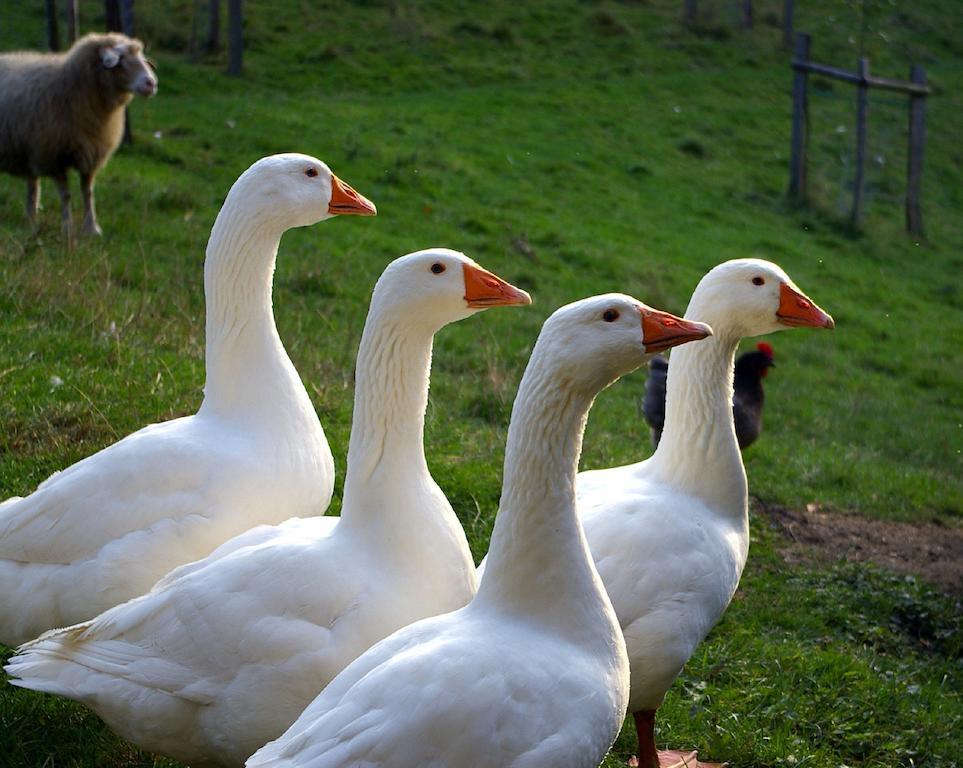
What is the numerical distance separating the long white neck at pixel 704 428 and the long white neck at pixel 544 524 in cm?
164

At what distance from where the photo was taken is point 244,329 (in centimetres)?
514

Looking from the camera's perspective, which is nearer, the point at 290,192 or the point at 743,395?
the point at 290,192

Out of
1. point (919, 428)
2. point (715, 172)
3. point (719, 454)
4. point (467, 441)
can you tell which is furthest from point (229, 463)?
point (715, 172)

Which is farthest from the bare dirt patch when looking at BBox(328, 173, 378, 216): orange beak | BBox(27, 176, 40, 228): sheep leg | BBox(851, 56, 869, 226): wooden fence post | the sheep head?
BBox(851, 56, 869, 226): wooden fence post

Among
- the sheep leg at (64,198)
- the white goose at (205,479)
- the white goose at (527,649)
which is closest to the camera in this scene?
the white goose at (527,649)

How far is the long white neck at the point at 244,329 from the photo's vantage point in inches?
199

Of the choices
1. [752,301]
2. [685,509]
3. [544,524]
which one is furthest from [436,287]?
[752,301]

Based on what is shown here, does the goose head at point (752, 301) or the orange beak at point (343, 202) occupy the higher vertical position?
the orange beak at point (343, 202)

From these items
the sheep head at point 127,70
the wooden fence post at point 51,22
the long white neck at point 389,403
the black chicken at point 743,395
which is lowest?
the black chicken at point 743,395

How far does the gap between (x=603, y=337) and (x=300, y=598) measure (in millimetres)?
1339

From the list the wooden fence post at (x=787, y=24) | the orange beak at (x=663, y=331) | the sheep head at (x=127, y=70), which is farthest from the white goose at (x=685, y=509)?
the wooden fence post at (x=787, y=24)

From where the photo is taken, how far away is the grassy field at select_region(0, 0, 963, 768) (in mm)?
6316

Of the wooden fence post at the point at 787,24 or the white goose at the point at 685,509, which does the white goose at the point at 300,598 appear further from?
the wooden fence post at the point at 787,24

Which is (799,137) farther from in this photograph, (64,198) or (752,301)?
(752,301)
